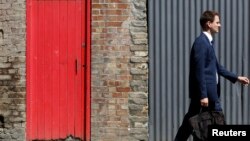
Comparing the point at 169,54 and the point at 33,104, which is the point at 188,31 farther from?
the point at 33,104

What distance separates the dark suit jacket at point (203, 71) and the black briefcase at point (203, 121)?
17cm

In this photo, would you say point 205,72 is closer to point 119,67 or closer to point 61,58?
point 119,67

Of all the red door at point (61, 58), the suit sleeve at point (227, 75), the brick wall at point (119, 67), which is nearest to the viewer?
the suit sleeve at point (227, 75)

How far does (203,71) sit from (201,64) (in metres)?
0.08

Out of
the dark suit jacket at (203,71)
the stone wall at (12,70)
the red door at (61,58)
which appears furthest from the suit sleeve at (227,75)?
the stone wall at (12,70)

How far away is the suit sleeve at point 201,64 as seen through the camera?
7.22 metres

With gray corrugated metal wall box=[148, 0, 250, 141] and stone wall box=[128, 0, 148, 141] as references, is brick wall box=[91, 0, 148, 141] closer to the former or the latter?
stone wall box=[128, 0, 148, 141]

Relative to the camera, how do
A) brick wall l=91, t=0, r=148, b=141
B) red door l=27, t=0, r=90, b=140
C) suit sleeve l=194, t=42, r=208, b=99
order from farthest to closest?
red door l=27, t=0, r=90, b=140 → brick wall l=91, t=0, r=148, b=141 → suit sleeve l=194, t=42, r=208, b=99

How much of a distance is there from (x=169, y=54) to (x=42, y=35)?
1930 mm

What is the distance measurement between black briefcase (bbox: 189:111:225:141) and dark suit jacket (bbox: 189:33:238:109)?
170mm

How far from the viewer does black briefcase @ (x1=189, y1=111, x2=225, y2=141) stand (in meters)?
7.27

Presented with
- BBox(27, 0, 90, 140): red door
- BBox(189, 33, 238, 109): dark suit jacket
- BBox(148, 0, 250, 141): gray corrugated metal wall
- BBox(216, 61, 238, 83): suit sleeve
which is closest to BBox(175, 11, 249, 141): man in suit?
BBox(189, 33, 238, 109): dark suit jacket

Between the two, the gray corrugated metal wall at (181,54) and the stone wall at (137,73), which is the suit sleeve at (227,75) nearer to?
the gray corrugated metal wall at (181,54)

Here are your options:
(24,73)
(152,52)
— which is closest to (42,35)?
→ (24,73)
